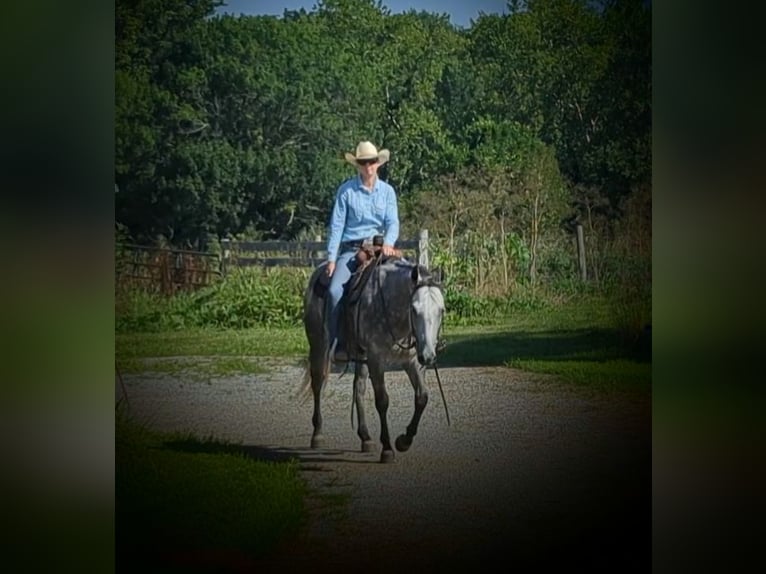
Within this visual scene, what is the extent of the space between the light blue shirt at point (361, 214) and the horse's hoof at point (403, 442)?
1.03 metres

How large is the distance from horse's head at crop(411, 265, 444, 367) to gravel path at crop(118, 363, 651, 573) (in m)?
0.16

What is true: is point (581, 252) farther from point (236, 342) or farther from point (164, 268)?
point (164, 268)

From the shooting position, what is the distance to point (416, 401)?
7.36 meters

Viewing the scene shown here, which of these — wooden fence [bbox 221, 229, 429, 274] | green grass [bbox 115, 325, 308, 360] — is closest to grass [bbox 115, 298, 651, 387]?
green grass [bbox 115, 325, 308, 360]

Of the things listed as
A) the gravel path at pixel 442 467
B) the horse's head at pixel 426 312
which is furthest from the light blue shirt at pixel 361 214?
the gravel path at pixel 442 467

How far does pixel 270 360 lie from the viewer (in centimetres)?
738

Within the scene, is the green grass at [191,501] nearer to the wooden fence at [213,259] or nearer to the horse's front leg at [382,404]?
the horse's front leg at [382,404]

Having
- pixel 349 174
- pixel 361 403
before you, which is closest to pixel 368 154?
pixel 349 174

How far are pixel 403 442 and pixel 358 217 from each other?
1.24 meters

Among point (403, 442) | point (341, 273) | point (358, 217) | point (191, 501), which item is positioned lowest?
point (191, 501)

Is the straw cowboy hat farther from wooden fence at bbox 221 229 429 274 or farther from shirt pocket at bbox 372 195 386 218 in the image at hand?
wooden fence at bbox 221 229 429 274
